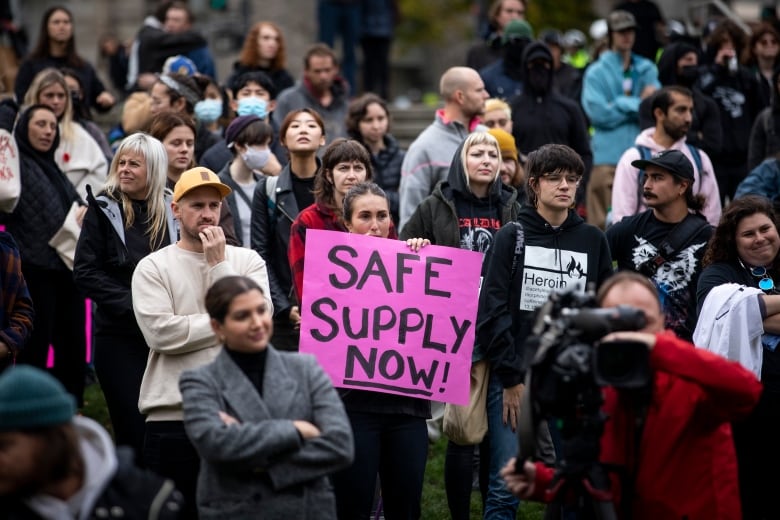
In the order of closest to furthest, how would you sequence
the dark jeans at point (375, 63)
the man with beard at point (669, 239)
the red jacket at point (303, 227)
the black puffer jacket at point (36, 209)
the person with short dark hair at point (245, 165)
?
the red jacket at point (303, 227) < the man with beard at point (669, 239) < the person with short dark hair at point (245, 165) < the black puffer jacket at point (36, 209) < the dark jeans at point (375, 63)

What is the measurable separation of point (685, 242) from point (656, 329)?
2729mm

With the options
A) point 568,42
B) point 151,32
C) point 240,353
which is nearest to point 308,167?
point 240,353

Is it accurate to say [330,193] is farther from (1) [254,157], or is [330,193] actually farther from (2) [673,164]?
(2) [673,164]

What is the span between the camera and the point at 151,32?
15.3m

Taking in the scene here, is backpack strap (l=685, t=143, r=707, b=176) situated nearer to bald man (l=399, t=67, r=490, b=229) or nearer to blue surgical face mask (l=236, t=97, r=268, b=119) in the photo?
bald man (l=399, t=67, r=490, b=229)

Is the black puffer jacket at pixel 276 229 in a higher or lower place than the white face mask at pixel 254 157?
lower

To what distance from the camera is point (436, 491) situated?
9.75 meters

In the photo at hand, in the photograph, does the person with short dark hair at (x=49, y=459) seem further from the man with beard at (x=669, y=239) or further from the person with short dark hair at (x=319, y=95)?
the person with short dark hair at (x=319, y=95)

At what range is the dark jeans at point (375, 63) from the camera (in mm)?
17141

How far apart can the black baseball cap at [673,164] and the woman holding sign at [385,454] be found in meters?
2.23

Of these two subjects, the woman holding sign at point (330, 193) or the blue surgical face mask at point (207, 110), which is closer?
the woman holding sign at point (330, 193)

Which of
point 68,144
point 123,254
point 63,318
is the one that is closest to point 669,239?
point 123,254

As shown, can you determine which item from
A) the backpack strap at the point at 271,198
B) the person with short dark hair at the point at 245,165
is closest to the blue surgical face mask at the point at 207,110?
the person with short dark hair at the point at 245,165

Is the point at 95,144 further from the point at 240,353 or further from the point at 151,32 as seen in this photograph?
the point at 240,353
